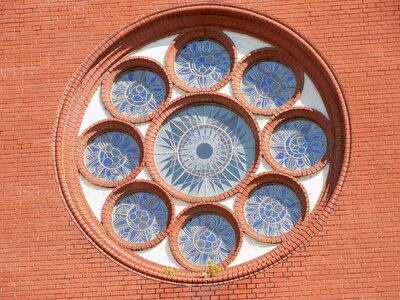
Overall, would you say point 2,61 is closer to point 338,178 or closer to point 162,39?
point 162,39

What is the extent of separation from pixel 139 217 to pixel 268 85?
266 centimetres

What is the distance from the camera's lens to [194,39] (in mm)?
19922

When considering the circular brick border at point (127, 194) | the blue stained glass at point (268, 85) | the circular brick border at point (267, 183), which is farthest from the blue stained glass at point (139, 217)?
the blue stained glass at point (268, 85)

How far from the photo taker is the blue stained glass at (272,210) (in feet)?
61.4

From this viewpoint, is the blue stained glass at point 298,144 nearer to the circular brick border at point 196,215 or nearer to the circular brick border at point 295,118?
the circular brick border at point 295,118

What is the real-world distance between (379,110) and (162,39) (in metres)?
3.36

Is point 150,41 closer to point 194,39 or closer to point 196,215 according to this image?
point 194,39

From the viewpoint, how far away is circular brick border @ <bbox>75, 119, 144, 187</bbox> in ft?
62.6

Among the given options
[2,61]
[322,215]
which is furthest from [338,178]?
[2,61]

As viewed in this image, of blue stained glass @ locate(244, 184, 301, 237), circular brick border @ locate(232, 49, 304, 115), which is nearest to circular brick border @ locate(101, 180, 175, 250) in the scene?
blue stained glass @ locate(244, 184, 301, 237)

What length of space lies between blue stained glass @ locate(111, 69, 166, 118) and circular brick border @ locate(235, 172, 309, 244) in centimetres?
187

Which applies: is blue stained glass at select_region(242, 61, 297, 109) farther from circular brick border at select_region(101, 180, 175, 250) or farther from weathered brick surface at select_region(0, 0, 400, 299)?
circular brick border at select_region(101, 180, 175, 250)

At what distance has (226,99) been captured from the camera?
1941 centimetres

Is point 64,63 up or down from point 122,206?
up
